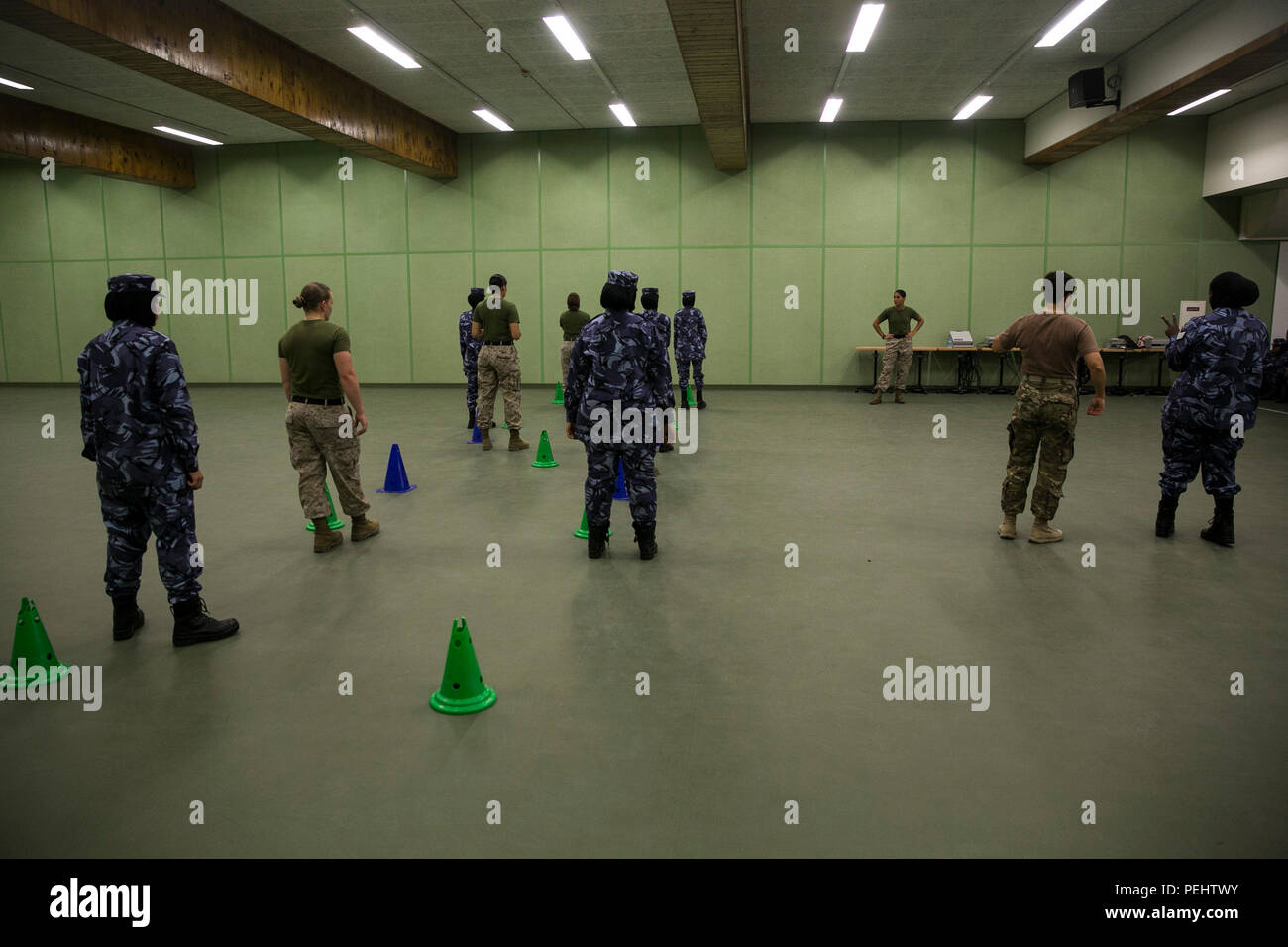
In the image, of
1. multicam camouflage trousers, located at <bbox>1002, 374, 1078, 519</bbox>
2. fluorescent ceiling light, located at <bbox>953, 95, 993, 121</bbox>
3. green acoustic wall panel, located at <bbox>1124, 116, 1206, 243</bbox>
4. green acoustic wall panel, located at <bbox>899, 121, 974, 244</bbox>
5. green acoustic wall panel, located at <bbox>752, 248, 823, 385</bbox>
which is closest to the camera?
multicam camouflage trousers, located at <bbox>1002, 374, 1078, 519</bbox>

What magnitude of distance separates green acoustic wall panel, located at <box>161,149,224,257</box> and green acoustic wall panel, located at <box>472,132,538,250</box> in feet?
17.7

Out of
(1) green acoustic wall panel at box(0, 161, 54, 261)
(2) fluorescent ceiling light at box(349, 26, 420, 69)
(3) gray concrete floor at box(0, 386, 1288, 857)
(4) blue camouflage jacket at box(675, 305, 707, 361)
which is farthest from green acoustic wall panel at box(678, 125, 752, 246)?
(1) green acoustic wall panel at box(0, 161, 54, 261)

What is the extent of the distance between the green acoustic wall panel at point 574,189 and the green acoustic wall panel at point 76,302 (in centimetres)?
941

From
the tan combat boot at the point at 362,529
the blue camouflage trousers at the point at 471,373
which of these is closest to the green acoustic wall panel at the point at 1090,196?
the blue camouflage trousers at the point at 471,373

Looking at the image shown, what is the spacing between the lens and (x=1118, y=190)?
15.1 m

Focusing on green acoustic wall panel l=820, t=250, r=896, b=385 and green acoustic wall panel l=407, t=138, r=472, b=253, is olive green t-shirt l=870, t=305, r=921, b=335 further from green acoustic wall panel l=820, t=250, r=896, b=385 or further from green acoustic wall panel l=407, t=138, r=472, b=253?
green acoustic wall panel l=407, t=138, r=472, b=253

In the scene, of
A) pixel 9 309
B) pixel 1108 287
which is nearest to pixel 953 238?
pixel 1108 287

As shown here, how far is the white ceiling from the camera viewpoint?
9203 mm

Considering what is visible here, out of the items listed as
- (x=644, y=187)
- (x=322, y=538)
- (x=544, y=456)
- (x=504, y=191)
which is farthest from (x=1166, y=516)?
(x=504, y=191)

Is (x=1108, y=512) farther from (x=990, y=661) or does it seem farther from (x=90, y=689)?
(x=90, y=689)

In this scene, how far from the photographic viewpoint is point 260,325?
1738cm

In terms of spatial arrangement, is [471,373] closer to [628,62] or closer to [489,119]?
[628,62]
